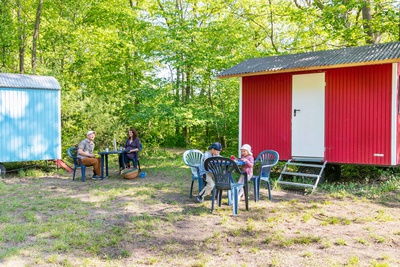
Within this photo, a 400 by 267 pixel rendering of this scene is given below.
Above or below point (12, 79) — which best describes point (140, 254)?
below

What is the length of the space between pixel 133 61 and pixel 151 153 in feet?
12.5

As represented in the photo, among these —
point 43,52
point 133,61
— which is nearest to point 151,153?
point 133,61

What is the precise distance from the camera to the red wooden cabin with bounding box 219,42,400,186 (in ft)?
25.1

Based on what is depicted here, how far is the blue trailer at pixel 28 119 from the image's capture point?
927 cm

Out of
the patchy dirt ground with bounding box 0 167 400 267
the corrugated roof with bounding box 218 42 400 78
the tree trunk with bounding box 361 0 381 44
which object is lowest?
the patchy dirt ground with bounding box 0 167 400 267

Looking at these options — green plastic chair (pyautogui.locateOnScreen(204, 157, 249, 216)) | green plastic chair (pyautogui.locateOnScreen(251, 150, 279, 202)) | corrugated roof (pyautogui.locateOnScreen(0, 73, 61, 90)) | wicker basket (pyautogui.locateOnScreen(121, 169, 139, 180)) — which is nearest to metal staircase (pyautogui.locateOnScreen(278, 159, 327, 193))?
green plastic chair (pyautogui.locateOnScreen(251, 150, 279, 202))

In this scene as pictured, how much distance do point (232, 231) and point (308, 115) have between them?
4.66 m

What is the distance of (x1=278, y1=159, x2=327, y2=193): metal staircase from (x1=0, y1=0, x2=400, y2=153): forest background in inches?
182

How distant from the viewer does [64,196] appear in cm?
693

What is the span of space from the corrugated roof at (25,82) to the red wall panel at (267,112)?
16.8 ft

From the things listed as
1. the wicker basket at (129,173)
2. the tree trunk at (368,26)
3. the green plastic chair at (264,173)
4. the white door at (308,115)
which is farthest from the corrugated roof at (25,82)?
the tree trunk at (368,26)

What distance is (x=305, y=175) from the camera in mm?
7934

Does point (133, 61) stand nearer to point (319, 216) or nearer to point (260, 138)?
point (260, 138)

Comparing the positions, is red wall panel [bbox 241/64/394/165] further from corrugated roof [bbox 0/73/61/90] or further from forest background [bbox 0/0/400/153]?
corrugated roof [bbox 0/73/61/90]
